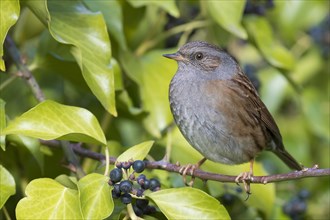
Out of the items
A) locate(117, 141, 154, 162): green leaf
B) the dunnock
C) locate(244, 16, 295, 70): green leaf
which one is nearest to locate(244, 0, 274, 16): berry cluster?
locate(244, 16, 295, 70): green leaf

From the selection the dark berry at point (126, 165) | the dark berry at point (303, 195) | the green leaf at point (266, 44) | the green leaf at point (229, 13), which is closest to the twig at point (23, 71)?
the dark berry at point (126, 165)

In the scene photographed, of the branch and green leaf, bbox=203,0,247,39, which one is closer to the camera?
the branch

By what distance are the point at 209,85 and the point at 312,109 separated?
1.89 meters

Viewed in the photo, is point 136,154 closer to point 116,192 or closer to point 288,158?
point 116,192

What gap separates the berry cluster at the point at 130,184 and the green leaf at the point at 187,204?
0.35 ft

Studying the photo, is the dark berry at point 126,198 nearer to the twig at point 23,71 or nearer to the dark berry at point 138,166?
the dark berry at point 138,166

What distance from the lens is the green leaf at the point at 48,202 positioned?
337 centimetres

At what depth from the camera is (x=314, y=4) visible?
20.3ft

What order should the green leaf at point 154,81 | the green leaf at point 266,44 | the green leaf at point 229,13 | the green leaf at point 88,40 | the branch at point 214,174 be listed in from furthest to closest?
the green leaf at point 266,44
the green leaf at point 154,81
the green leaf at point 229,13
the green leaf at point 88,40
the branch at point 214,174

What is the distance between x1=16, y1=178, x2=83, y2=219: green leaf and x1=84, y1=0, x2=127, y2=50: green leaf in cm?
127

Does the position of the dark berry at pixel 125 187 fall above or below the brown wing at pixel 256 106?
above

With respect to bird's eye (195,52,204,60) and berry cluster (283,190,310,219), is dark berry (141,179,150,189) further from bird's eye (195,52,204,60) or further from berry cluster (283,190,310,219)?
berry cluster (283,190,310,219)

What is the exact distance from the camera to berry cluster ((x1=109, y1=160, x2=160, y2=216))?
11.5 feet

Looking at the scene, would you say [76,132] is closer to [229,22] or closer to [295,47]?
[229,22]
